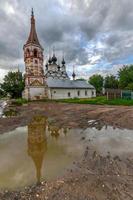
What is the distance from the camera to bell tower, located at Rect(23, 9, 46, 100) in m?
41.3

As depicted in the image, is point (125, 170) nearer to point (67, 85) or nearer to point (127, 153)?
point (127, 153)

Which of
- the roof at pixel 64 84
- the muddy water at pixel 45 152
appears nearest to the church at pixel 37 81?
the roof at pixel 64 84

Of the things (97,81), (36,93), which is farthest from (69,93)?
(97,81)

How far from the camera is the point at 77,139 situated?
7.70m

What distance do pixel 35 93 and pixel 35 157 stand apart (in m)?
36.7

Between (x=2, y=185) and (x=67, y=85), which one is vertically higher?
(x=67, y=85)

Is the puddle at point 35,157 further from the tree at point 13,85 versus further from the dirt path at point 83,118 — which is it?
the tree at point 13,85

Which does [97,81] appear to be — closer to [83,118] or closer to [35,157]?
[83,118]

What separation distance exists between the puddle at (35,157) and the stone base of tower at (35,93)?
32954 millimetres

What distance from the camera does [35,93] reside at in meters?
41.6

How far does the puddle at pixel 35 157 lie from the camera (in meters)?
4.44

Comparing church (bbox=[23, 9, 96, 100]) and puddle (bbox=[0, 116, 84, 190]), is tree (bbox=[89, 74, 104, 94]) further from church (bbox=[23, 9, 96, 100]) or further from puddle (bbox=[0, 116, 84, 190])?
puddle (bbox=[0, 116, 84, 190])

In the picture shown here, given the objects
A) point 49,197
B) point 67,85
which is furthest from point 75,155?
point 67,85

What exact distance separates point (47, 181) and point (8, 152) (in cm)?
294
